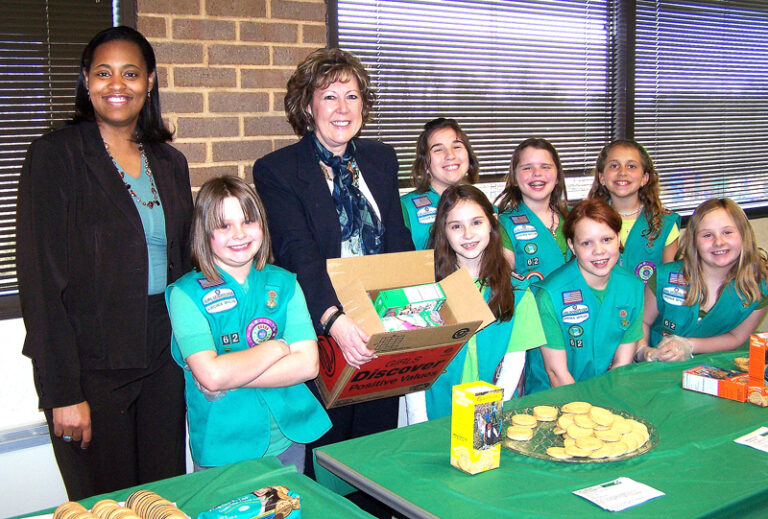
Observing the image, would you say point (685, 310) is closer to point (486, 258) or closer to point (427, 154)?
point (486, 258)

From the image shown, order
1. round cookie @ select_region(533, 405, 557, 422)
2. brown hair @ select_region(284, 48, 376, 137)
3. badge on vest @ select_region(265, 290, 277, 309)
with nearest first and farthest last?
round cookie @ select_region(533, 405, 557, 422) → badge on vest @ select_region(265, 290, 277, 309) → brown hair @ select_region(284, 48, 376, 137)

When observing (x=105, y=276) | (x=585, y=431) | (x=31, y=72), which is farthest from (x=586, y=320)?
(x=31, y=72)

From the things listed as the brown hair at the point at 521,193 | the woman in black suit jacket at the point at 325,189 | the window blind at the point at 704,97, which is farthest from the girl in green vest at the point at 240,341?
the window blind at the point at 704,97

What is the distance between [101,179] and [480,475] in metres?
1.41

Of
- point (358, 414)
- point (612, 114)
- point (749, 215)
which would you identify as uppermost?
point (612, 114)

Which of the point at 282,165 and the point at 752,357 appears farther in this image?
the point at 282,165

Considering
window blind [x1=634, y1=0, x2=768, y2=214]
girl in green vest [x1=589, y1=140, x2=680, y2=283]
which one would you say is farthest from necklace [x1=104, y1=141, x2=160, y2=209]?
window blind [x1=634, y1=0, x2=768, y2=214]

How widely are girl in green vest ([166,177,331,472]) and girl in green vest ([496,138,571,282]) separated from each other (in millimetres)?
1286

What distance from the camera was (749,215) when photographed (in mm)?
5293

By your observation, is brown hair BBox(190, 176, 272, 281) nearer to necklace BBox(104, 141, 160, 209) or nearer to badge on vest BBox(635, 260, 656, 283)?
necklace BBox(104, 141, 160, 209)

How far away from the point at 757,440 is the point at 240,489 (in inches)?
50.3

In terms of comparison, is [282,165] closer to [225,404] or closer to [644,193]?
[225,404]

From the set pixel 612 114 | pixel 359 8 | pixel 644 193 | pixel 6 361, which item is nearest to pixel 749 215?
pixel 612 114

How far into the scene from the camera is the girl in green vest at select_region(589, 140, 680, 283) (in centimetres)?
354
